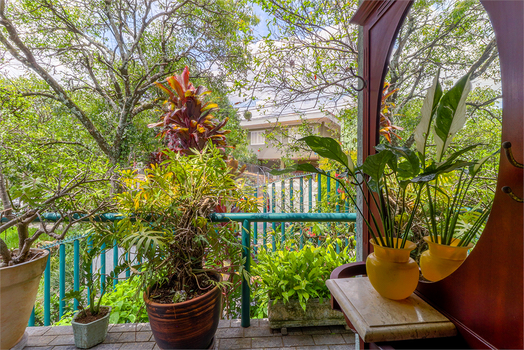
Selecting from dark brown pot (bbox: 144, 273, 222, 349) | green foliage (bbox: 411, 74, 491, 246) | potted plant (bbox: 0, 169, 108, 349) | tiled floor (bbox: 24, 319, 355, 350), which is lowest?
tiled floor (bbox: 24, 319, 355, 350)

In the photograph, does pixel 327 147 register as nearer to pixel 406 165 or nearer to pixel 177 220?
pixel 406 165

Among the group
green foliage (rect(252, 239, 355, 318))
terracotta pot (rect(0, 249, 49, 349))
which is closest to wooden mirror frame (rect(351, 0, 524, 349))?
green foliage (rect(252, 239, 355, 318))

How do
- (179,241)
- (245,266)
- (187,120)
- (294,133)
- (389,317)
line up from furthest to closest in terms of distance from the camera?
1. (294,133)
2. (187,120)
3. (245,266)
4. (179,241)
5. (389,317)

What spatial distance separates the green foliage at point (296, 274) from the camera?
1514 millimetres

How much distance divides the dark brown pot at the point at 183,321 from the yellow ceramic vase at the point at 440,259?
970 mm

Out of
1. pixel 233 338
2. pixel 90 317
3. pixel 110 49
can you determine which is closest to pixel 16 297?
pixel 90 317

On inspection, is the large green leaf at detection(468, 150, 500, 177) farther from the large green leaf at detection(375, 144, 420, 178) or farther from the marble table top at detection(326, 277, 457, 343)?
the marble table top at detection(326, 277, 457, 343)

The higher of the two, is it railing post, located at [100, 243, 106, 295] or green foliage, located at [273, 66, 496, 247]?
green foliage, located at [273, 66, 496, 247]

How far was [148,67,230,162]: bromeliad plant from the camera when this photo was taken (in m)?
1.96

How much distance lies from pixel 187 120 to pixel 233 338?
161 cm

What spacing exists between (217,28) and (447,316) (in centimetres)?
530

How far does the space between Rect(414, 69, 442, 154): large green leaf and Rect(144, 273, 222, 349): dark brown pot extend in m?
1.15

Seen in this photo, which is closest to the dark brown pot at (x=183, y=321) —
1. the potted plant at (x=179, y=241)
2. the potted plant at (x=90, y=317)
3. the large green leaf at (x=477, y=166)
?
the potted plant at (x=179, y=241)

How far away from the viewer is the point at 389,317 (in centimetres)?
68
